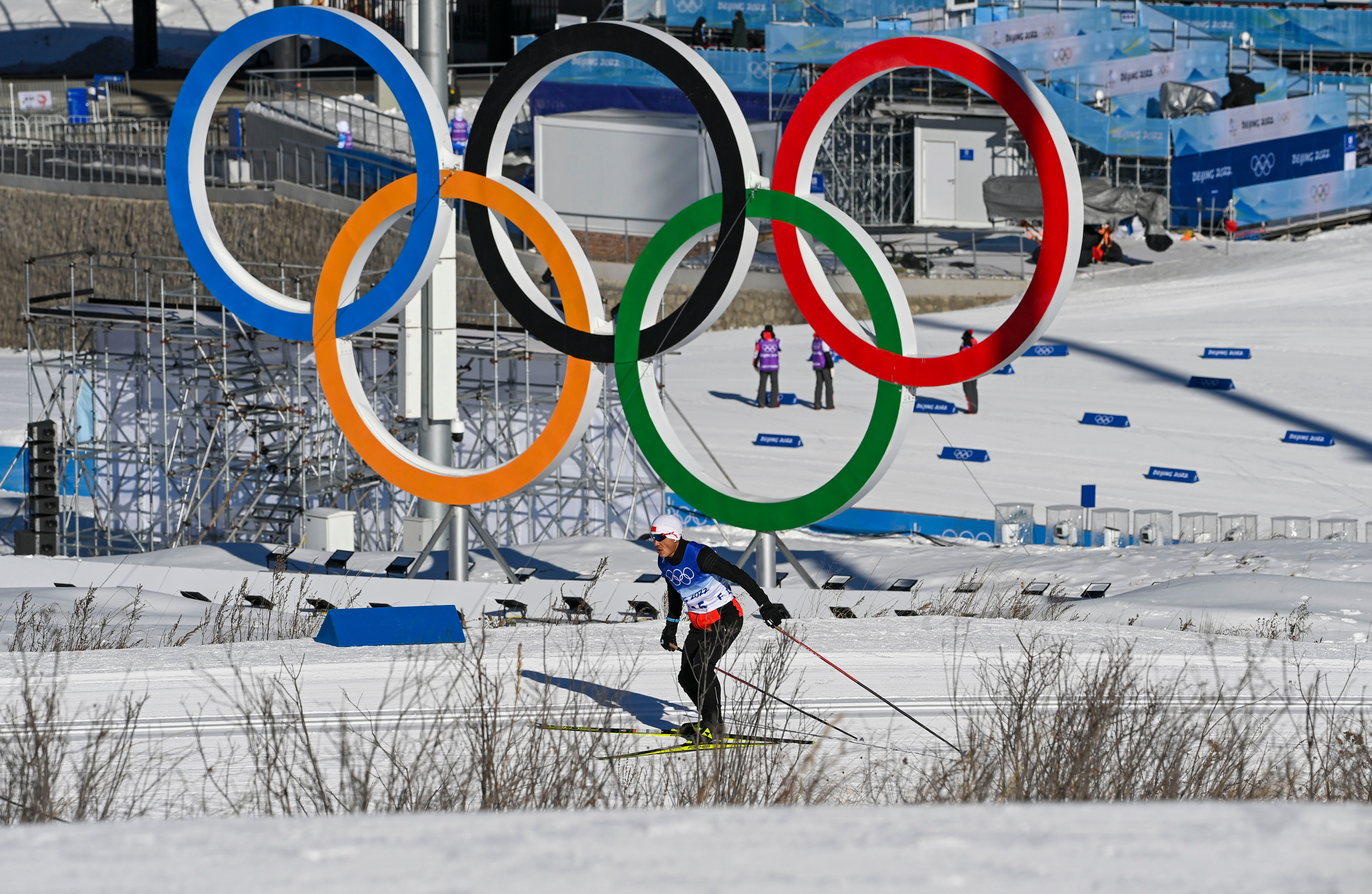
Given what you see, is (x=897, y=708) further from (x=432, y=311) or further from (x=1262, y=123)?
(x=1262, y=123)

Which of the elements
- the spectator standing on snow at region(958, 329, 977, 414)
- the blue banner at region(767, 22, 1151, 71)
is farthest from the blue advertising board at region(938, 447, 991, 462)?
the blue banner at region(767, 22, 1151, 71)

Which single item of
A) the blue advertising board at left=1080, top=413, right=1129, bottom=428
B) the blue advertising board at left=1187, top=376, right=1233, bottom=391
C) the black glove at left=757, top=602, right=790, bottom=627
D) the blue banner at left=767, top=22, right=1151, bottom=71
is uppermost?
the blue banner at left=767, top=22, right=1151, bottom=71

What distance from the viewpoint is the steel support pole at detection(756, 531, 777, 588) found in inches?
586

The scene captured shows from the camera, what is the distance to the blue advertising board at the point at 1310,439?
24750mm

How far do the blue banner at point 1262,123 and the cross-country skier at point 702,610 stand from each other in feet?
97.6

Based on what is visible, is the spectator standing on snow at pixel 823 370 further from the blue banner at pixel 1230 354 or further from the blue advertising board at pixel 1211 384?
the blue banner at pixel 1230 354

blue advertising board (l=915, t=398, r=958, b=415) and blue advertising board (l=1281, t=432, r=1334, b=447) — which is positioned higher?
blue advertising board (l=915, t=398, r=958, b=415)

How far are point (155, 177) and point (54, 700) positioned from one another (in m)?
35.6

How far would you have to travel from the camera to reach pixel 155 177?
40188 mm

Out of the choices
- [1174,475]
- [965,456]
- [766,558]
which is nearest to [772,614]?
[766,558]

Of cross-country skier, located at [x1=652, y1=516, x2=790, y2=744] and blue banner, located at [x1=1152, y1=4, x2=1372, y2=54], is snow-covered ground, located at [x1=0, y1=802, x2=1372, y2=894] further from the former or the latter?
blue banner, located at [x1=1152, y1=4, x2=1372, y2=54]

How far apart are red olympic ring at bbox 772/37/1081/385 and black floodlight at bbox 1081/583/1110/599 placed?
260 cm

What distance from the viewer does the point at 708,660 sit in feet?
29.2

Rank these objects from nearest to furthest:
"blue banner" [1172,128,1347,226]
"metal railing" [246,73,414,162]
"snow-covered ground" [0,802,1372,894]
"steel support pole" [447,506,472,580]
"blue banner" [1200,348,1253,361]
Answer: "snow-covered ground" [0,802,1372,894]
"steel support pole" [447,506,472,580]
"blue banner" [1200,348,1253,361]
"blue banner" [1172,128,1347,226]
"metal railing" [246,73,414,162]
